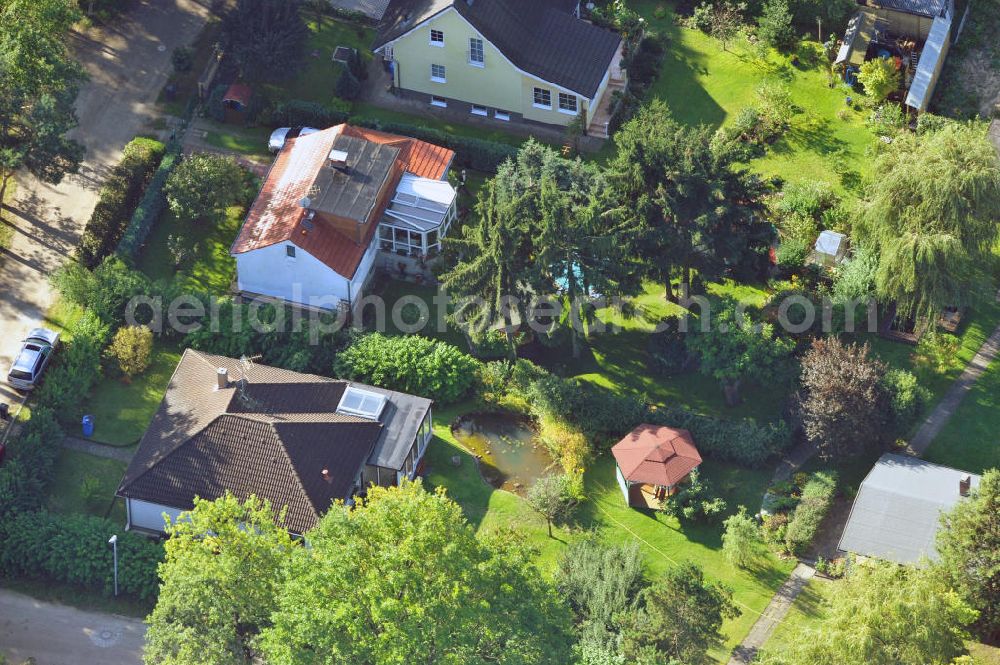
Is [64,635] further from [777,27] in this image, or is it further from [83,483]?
[777,27]

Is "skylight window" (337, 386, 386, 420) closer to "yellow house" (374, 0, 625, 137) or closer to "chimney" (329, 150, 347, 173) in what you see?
"chimney" (329, 150, 347, 173)

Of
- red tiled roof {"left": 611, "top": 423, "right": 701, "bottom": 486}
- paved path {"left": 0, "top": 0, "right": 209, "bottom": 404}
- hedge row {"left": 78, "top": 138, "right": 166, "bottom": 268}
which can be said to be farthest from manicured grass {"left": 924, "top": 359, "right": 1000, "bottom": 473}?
paved path {"left": 0, "top": 0, "right": 209, "bottom": 404}

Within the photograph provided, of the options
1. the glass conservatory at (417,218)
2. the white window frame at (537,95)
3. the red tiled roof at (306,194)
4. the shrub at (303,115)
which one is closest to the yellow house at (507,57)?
the white window frame at (537,95)

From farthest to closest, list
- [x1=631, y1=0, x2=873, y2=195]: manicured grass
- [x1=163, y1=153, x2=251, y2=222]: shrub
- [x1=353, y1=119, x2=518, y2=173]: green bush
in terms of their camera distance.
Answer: [x1=353, y1=119, x2=518, y2=173]: green bush, [x1=631, y1=0, x2=873, y2=195]: manicured grass, [x1=163, y1=153, x2=251, y2=222]: shrub

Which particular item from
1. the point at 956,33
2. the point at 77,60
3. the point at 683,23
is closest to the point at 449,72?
A: the point at 683,23

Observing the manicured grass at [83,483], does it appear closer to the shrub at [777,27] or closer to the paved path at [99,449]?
the paved path at [99,449]

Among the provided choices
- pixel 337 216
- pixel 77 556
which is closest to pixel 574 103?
pixel 337 216

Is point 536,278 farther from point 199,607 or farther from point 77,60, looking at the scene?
point 77,60
